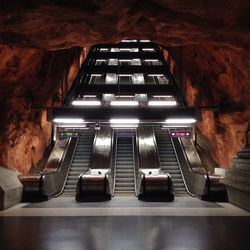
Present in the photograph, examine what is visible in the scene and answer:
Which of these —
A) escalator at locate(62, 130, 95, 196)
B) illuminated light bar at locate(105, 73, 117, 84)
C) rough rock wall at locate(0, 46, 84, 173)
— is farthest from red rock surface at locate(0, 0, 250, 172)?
illuminated light bar at locate(105, 73, 117, 84)

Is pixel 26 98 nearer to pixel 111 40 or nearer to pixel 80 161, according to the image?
pixel 80 161

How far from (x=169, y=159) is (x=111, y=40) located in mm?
8244

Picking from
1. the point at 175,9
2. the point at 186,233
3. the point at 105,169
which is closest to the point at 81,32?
the point at 175,9

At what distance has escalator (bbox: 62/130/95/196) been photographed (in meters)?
12.3

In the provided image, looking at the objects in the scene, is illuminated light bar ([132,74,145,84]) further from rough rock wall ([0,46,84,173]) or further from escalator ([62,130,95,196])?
escalator ([62,130,95,196])

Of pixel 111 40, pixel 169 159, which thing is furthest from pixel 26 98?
pixel 111 40

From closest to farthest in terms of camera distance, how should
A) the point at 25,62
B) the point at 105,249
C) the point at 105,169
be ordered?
the point at 105,249, the point at 25,62, the point at 105,169

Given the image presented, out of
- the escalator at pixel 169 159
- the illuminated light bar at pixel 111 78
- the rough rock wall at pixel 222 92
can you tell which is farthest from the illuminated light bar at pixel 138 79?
the escalator at pixel 169 159

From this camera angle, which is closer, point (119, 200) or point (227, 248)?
point (227, 248)

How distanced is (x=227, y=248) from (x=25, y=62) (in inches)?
375

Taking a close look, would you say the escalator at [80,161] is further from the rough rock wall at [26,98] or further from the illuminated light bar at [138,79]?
the illuminated light bar at [138,79]

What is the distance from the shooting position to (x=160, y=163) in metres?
13.8

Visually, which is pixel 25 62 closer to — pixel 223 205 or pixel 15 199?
pixel 15 199

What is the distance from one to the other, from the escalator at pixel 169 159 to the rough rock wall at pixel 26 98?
5907 mm
